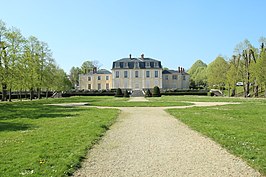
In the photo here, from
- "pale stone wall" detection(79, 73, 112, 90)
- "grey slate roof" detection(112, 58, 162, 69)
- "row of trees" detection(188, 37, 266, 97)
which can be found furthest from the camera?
"pale stone wall" detection(79, 73, 112, 90)

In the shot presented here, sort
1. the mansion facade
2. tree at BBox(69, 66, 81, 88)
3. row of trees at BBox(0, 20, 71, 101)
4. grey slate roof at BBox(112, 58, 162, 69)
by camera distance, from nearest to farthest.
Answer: row of trees at BBox(0, 20, 71, 101) < the mansion facade < grey slate roof at BBox(112, 58, 162, 69) < tree at BBox(69, 66, 81, 88)

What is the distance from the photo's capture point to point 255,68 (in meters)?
36.5

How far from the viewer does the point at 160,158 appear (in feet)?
19.9

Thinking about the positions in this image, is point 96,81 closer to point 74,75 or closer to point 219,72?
point 74,75

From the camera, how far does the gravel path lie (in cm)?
507

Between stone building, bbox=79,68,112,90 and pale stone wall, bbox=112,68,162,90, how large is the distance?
18.0 ft

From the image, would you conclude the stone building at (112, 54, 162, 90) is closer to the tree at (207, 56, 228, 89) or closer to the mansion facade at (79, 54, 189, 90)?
the mansion facade at (79, 54, 189, 90)

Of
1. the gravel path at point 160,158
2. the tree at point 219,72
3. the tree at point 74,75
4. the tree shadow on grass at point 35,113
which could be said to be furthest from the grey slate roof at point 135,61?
the gravel path at point 160,158

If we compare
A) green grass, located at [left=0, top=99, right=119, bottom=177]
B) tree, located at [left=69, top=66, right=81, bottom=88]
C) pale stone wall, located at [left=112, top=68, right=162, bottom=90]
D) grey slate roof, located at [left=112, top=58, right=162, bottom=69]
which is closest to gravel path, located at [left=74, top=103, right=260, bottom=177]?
green grass, located at [left=0, top=99, right=119, bottom=177]

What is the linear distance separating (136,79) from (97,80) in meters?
12.6

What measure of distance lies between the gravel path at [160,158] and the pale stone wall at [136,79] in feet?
206

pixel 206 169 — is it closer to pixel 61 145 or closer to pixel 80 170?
pixel 80 170

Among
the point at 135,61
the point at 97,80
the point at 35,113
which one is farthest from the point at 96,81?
the point at 35,113

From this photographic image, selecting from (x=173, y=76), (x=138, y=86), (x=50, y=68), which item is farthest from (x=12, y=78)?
(x=173, y=76)
